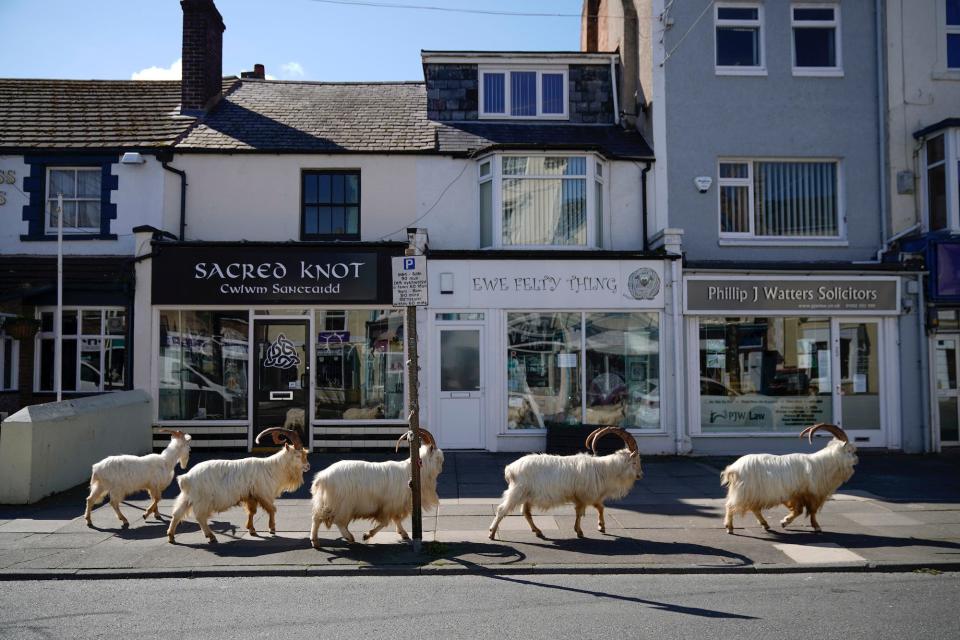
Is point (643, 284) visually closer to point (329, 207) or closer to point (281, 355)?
point (329, 207)

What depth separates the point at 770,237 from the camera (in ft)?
51.2

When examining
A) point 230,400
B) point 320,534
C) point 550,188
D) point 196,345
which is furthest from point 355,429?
point 550,188

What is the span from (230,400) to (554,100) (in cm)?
988

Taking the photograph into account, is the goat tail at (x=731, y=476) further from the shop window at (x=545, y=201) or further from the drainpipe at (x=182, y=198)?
the drainpipe at (x=182, y=198)

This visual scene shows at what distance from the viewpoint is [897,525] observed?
30.6 ft

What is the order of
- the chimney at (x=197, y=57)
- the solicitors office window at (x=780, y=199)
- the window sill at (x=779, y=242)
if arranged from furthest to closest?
1. the chimney at (x=197, y=57)
2. the solicitors office window at (x=780, y=199)
3. the window sill at (x=779, y=242)

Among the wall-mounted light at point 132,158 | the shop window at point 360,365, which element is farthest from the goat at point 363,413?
the wall-mounted light at point 132,158

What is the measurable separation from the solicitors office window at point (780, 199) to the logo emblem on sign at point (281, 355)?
9.40m

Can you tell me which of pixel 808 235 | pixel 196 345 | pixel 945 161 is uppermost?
pixel 945 161

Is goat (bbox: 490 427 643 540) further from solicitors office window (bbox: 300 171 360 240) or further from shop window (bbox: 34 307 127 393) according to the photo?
shop window (bbox: 34 307 127 393)

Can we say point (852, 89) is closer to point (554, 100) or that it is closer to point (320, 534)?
point (554, 100)

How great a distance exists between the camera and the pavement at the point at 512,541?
7625 millimetres

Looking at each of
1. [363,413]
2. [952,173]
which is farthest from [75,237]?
[952,173]

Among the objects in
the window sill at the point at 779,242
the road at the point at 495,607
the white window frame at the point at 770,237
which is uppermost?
the white window frame at the point at 770,237
